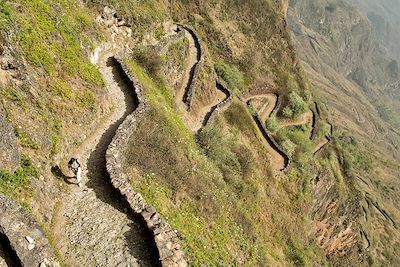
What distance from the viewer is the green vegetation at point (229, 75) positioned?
182 feet

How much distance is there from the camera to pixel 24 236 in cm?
1551

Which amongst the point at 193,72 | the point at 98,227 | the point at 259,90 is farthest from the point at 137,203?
the point at 259,90

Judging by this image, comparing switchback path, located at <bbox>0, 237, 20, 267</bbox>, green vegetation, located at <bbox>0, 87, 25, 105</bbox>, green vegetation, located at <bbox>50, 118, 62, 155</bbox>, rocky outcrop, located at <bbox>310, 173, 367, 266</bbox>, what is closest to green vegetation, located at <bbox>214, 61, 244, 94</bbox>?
rocky outcrop, located at <bbox>310, 173, 367, 266</bbox>

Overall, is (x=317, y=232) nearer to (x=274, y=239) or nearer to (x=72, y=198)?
(x=274, y=239)

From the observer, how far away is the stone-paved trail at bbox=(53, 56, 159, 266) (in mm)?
17484

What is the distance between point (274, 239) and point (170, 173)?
19.9 meters

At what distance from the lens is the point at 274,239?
4106 cm

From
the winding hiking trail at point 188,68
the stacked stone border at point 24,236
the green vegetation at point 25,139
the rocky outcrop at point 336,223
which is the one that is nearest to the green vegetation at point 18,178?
the green vegetation at point 25,139

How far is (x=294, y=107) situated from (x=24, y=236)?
53.9 m

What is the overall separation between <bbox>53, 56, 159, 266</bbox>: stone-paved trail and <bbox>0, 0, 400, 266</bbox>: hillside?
0.20 ft

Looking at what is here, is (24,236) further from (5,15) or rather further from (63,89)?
(5,15)

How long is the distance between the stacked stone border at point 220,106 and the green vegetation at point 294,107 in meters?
15.8

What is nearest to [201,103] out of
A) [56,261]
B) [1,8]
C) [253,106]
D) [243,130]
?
[243,130]

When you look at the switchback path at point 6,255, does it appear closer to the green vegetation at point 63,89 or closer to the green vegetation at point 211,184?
the green vegetation at point 211,184
